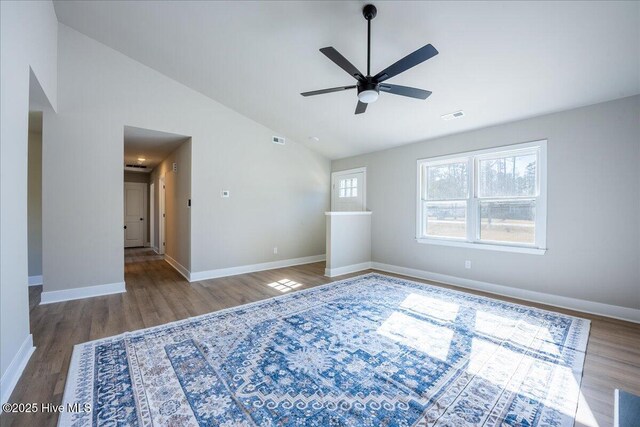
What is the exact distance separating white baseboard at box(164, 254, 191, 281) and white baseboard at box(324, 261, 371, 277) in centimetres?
238

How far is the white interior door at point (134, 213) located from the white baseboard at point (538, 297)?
7997 mm

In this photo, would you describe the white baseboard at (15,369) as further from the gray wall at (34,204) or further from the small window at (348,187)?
the small window at (348,187)

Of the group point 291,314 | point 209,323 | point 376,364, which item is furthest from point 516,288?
point 209,323

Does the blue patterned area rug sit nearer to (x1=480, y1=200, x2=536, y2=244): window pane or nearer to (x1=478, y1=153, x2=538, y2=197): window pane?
(x1=480, y1=200, x2=536, y2=244): window pane

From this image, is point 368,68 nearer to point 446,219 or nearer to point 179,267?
point 446,219

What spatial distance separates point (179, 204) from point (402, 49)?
453cm

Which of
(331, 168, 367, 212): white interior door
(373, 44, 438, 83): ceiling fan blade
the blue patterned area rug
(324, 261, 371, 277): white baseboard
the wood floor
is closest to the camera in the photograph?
the blue patterned area rug

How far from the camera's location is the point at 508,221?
3885 mm

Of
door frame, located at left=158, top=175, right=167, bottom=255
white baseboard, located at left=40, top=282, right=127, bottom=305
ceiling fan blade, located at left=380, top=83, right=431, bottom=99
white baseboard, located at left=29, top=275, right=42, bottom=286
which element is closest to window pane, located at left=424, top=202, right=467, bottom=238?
ceiling fan blade, located at left=380, top=83, right=431, bottom=99

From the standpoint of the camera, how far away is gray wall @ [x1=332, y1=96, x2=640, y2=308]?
9.80 feet

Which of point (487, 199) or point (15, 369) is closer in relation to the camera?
point (15, 369)

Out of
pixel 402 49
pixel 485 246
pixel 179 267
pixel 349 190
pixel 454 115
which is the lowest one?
pixel 179 267

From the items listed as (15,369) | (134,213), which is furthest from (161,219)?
(15,369)

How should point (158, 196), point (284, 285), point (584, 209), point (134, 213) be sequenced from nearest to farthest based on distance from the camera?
point (584, 209)
point (284, 285)
point (158, 196)
point (134, 213)
